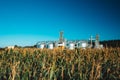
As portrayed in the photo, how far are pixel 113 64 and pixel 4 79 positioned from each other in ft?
11.8

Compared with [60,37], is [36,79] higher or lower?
lower

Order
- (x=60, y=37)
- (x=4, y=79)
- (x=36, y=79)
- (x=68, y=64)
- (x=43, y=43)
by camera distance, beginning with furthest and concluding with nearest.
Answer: (x=43, y=43)
(x=60, y=37)
(x=68, y=64)
(x=4, y=79)
(x=36, y=79)

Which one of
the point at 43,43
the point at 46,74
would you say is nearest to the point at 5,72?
the point at 46,74

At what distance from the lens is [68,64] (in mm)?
7848

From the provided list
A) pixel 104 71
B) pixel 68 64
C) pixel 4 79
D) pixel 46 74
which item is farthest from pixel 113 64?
pixel 4 79

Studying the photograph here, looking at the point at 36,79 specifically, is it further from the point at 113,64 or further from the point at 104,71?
the point at 113,64

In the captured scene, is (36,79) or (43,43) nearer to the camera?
(36,79)

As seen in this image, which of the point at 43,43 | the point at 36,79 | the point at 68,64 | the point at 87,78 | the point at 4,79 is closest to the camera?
the point at 36,79

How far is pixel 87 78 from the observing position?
5934 millimetres

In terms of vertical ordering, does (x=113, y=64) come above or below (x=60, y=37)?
below

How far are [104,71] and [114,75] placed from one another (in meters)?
0.84

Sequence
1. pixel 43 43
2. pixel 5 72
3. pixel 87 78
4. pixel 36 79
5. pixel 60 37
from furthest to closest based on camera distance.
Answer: pixel 43 43 → pixel 60 37 → pixel 5 72 → pixel 87 78 → pixel 36 79

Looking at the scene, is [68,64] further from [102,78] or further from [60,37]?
[60,37]

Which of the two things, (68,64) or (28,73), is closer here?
(28,73)
